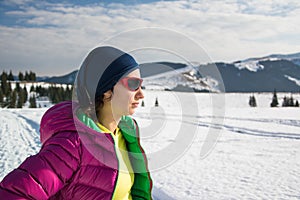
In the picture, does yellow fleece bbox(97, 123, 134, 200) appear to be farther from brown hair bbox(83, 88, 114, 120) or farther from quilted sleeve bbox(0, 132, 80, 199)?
quilted sleeve bbox(0, 132, 80, 199)

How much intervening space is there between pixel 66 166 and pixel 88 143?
0.49 feet

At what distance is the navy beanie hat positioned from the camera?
1.45 m

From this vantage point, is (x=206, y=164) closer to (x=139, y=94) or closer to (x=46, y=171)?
(x=139, y=94)

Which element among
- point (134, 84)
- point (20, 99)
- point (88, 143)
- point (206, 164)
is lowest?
point (206, 164)

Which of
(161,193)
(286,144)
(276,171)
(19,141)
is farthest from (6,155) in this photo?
(286,144)

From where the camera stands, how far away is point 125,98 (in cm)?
151

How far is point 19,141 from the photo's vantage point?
9.22 meters

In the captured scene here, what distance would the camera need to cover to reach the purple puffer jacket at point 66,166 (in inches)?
→ 43.3

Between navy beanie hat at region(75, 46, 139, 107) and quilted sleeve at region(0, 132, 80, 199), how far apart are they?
11.1 inches

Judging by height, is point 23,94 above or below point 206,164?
above

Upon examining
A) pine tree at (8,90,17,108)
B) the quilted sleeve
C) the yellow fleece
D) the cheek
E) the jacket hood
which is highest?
the cheek

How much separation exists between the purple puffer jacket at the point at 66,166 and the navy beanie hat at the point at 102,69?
13cm

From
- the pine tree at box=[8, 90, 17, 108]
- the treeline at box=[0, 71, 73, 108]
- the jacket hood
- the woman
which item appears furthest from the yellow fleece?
the pine tree at box=[8, 90, 17, 108]

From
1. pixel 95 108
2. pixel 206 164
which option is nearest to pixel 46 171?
pixel 95 108
